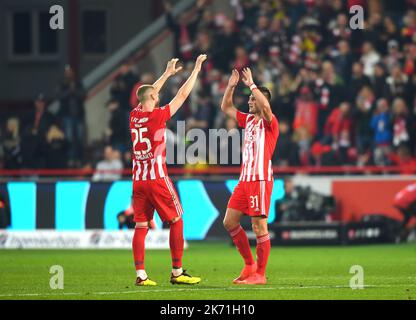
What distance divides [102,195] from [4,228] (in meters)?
2.03

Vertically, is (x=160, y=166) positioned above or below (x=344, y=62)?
below

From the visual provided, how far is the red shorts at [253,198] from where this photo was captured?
599 inches

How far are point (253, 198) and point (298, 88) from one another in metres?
11.1

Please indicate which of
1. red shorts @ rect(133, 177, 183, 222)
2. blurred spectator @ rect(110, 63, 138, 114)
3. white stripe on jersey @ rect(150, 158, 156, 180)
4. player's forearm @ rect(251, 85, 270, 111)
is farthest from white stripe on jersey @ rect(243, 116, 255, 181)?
blurred spectator @ rect(110, 63, 138, 114)

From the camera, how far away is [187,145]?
2536 cm

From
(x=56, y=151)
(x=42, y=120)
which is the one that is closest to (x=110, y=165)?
(x=56, y=151)

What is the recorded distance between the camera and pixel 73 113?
91.8ft

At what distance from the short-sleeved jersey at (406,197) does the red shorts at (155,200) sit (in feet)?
31.6

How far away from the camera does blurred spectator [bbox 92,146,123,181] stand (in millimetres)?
25297

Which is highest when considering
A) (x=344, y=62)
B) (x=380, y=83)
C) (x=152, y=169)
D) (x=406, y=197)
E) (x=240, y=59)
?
(x=240, y=59)

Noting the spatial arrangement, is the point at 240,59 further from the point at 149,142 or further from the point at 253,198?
the point at 149,142

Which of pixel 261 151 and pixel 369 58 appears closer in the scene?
pixel 261 151

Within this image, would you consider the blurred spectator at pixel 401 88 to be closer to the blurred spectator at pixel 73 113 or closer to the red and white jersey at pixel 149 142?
the blurred spectator at pixel 73 113

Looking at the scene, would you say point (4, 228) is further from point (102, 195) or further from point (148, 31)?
point (148, 31)
